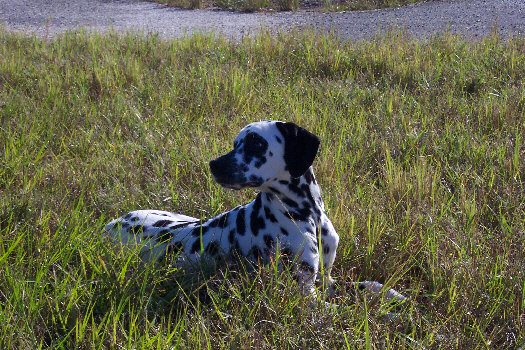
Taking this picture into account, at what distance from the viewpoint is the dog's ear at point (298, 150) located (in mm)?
2986

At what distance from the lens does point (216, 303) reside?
2762 mm

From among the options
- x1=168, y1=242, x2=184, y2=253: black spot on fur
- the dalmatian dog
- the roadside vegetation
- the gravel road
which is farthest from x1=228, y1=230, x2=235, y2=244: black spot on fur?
the roadside vegetation

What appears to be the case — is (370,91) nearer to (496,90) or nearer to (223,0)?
(496,90)

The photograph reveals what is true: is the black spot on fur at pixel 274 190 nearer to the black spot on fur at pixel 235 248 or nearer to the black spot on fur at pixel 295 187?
the black spot on fur at pixel 295 187

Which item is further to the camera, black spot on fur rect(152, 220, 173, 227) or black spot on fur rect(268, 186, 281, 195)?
black spot on fur rect(152, 220, 173, 227)

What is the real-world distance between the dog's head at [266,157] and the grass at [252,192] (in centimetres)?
50

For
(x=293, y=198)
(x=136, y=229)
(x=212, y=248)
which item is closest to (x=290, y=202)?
(x=293, y=198)

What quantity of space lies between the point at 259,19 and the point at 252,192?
25.6 feet

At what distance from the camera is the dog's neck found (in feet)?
9.95

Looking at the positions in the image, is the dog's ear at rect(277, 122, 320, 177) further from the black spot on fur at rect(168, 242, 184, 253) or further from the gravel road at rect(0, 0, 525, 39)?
the gravel road at rect(0, 0, 525, 39)

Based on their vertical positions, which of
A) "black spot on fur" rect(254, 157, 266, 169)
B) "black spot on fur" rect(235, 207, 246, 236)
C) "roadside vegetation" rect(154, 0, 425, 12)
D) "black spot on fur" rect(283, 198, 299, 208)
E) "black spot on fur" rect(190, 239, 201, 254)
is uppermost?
"roadside vegetation" rect(154, 0, 425, 12)

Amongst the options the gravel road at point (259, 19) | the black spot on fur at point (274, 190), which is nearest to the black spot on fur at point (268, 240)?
the black spot on fur at point (274, 190)

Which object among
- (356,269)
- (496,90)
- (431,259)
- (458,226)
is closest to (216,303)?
(356,269)

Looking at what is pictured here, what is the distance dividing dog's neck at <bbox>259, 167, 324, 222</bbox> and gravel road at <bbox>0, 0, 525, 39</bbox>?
21.0 ft
